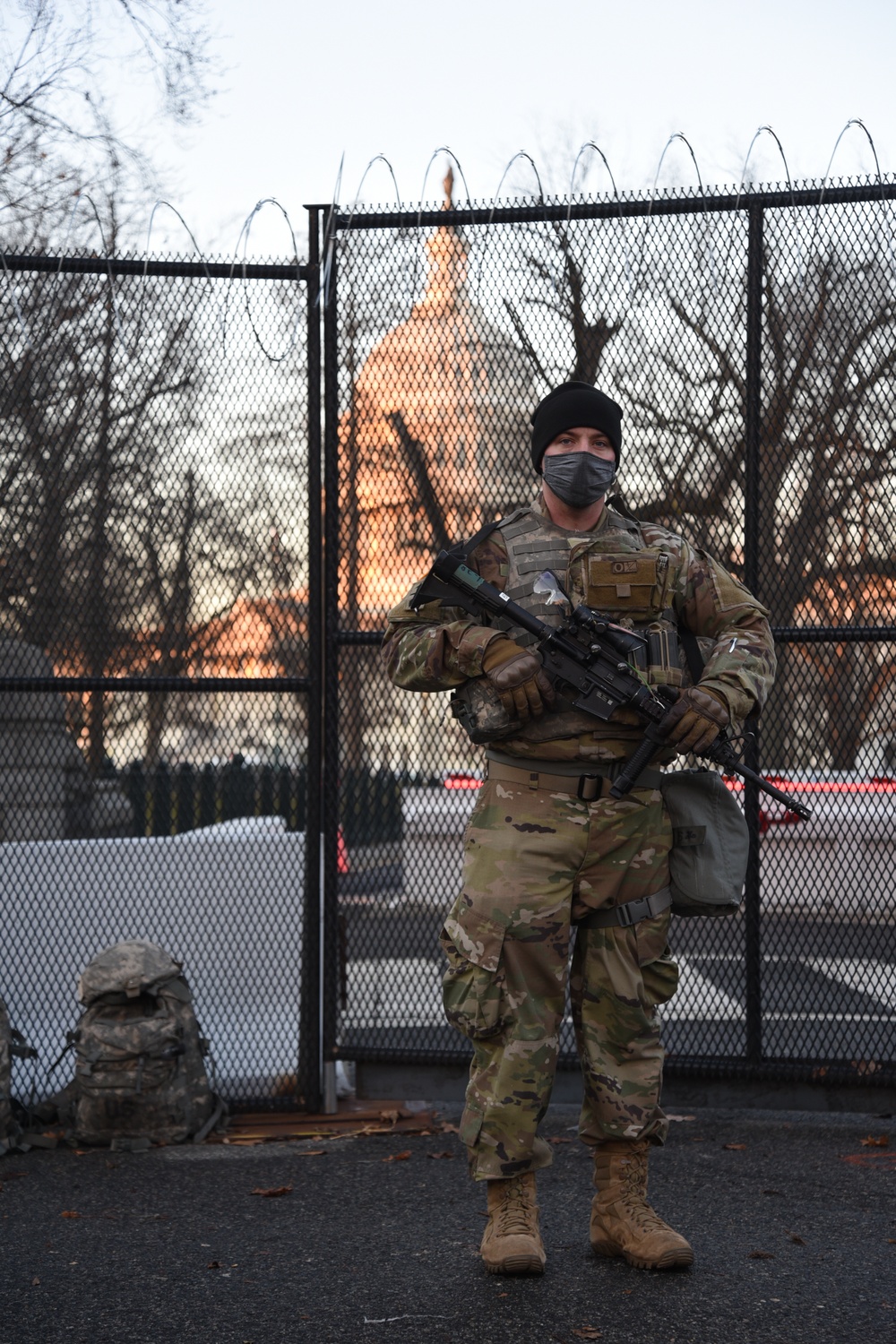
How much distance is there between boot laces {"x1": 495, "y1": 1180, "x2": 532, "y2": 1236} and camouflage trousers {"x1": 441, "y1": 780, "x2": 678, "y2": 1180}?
2.6 inches

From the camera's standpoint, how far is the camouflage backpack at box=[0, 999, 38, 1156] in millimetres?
4523

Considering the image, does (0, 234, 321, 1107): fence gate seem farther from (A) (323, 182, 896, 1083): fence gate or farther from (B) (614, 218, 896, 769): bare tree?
(B) (614, 218, 896, 769): bare tree

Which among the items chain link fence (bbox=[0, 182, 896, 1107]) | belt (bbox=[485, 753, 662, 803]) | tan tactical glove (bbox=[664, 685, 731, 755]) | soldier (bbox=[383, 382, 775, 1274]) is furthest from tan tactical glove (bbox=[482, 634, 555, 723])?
chain link fence (bbox=[0, 182, 896, 1107])

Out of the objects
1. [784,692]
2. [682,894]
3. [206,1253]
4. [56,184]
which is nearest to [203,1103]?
[206,1253]

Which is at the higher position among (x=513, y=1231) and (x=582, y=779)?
(x=582, y=779)

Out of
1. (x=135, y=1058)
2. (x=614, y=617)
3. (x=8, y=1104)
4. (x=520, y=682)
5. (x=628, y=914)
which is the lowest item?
(x=8, y=1104)

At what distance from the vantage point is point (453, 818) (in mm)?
4879

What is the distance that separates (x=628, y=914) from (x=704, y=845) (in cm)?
27

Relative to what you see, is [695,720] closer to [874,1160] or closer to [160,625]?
[874,1160]

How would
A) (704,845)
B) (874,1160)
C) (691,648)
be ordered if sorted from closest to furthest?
(704,845)
(691,648)
(874,1160)

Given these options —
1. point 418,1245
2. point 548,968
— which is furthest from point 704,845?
point 418,1245

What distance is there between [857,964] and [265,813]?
2068mm

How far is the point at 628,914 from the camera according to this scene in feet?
11.4

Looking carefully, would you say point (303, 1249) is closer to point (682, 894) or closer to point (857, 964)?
point (682, 894)
